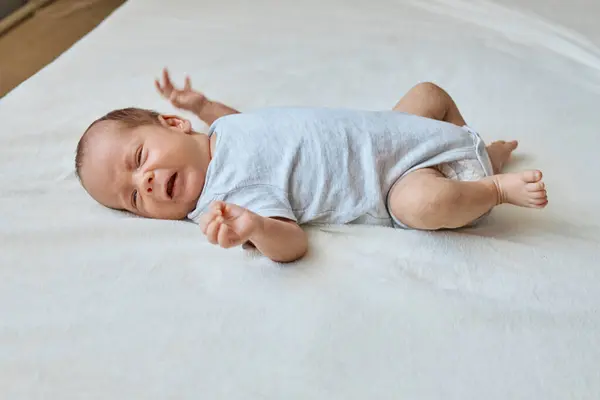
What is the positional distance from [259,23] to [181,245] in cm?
85

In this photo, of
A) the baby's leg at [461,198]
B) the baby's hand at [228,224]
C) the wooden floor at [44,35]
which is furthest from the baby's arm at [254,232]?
the wooden floor at [44,35]

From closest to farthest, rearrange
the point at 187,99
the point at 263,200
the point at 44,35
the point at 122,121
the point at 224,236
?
the point at 224,236, the point at 263,200, the point at 122,121, the point at 187,99, the point at 44,35

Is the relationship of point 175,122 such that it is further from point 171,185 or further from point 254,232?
point 254,232

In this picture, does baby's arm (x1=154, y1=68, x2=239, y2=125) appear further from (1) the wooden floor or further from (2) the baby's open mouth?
(1) the wooden floor

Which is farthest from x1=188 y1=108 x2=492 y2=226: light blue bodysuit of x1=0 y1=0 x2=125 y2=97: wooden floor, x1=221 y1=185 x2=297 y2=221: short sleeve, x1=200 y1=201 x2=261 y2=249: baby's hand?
x1=0 y1=0 x2=125 y2=97: wooden floor

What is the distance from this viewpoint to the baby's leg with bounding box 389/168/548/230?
0.81 m

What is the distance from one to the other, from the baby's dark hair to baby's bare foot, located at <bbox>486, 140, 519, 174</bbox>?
0.54 meters

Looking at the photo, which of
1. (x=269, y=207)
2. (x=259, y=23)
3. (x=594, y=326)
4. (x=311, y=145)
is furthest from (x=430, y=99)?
(x=259, y=23)

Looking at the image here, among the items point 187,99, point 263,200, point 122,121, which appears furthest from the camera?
point 187,99

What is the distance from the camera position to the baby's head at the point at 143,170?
0.90 metres

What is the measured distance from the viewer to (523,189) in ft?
2.67

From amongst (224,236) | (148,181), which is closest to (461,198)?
(224,236)

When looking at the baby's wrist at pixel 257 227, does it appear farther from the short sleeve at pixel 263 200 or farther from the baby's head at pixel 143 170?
the baby's head at pixel 143 170

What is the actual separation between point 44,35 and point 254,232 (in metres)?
1.62
